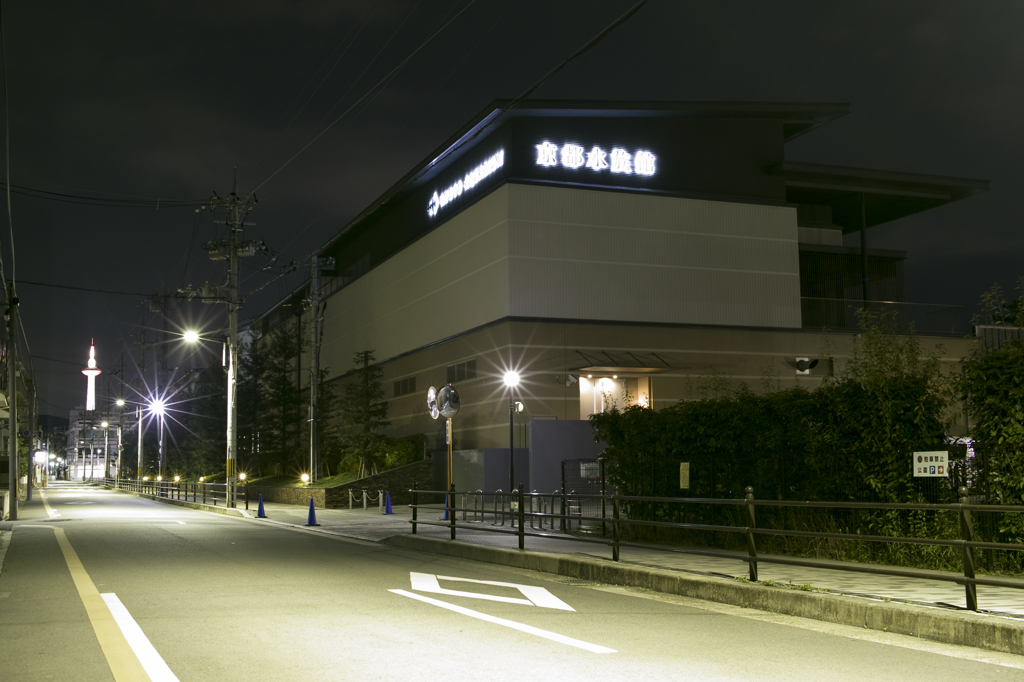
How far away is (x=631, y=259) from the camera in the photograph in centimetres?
4328

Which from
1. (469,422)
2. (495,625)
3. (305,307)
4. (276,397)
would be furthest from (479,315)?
(495,625)

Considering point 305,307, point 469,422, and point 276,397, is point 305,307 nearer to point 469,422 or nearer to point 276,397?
point 276,397

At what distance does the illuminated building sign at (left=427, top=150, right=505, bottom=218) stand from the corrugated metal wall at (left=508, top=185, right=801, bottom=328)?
2.38 m

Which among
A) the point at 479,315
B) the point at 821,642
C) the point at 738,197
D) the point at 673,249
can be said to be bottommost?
the point at 821,642

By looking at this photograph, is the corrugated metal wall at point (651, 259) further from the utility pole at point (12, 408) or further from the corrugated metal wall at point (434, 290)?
the utility pole at point (12, 408)

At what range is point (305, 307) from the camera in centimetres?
7038

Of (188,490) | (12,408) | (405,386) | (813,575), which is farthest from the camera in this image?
(188,490)

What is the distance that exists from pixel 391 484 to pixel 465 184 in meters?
15.3

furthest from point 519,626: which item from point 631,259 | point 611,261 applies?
point 631,259

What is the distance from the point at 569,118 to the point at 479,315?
33.7ft

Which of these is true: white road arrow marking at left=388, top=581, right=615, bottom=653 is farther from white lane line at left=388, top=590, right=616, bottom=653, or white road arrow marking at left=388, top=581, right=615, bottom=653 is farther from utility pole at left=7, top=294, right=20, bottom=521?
utility pole at left=7, top=294, right=20, bottom=521

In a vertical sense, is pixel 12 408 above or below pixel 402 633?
above

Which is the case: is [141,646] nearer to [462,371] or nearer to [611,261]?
[611,261]

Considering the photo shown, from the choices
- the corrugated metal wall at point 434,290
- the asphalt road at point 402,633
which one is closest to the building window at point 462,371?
the corrugated metal wall at point 434,290
